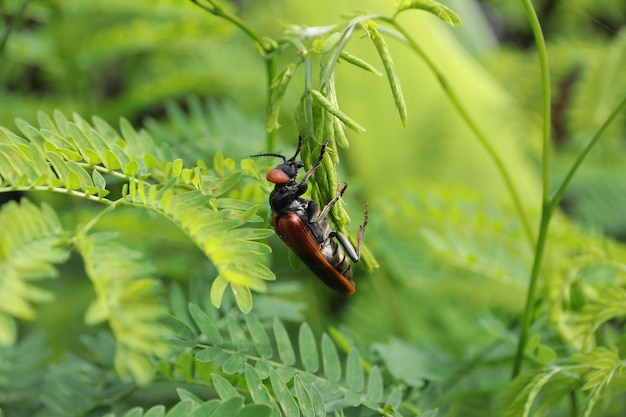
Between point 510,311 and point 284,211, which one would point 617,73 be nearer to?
point 510,311

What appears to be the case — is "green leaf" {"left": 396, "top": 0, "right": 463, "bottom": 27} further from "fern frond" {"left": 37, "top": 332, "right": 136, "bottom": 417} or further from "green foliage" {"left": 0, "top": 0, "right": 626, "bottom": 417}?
"fern frond" {"left": 37, "top": 332, "right": 136, "bottom": 417}

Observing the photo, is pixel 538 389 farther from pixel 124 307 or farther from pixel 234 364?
pixel 124 307

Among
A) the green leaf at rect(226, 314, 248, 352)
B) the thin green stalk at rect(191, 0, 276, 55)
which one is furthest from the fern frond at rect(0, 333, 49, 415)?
the thin green stalk at rect(191, 0, 276, 55)

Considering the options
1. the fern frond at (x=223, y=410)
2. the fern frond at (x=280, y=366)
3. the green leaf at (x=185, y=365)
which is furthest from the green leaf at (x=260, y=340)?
the fern frond at (x=223, y=410)

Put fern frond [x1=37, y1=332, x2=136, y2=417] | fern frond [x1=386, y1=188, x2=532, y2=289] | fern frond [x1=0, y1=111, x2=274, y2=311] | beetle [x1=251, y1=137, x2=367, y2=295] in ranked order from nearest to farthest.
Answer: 1. fern frond [x1=0, y1=111, x2=274, y2=311]
2. beetle [x1=251, y1=137, x2=367, y2=295]
3. fern frond [x1=37, y1=332, x2=136, y2=417]
4. fern frond [x1=386, y1=188, x2=532, y2=289]

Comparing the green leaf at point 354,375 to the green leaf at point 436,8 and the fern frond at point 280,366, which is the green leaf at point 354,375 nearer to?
the fern frond at point 280,366

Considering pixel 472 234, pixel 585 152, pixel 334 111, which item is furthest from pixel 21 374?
pixel 472 234
